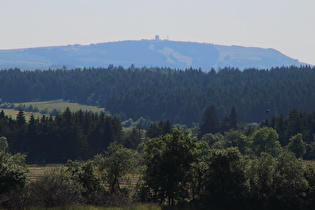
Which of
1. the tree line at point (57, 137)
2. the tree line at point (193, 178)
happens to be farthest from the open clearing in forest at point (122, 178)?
the tree line at point (57, 137)

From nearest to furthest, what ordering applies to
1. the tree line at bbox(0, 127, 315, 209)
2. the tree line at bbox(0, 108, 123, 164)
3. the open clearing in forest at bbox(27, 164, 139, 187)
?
1. the tree line at bbox(0, 127, 315, 209)
2. the open clearing in forest at bbox(27, 164, 139, 187)
3. the tree line at bbox(0, 108, 123, 164)

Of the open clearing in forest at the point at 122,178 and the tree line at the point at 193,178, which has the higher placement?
the tree line at the point at 193,178

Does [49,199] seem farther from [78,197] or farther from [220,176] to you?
[220,176]

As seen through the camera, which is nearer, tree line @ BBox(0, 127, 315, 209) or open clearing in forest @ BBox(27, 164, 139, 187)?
tree line @ BBox(0, 127, 315, 209)

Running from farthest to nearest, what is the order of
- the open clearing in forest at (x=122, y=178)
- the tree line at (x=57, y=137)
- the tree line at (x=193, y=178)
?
the tree line at (x=57, y=137), the open clearing in forest at (x=122, y=178), the tree line at (x=193, y=178)

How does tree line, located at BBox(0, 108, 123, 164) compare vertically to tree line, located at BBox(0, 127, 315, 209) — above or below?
below

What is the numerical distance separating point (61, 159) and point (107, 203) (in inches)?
3556

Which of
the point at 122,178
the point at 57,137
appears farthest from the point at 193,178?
the point at 57,137

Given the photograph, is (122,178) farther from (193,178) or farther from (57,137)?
(57,137)

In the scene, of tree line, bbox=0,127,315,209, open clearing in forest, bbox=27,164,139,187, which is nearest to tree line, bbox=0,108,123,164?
open clearing in forest, bbox=27,164,139,187

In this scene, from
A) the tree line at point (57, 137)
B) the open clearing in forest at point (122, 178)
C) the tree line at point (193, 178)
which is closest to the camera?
the tree line at point (193, 178)

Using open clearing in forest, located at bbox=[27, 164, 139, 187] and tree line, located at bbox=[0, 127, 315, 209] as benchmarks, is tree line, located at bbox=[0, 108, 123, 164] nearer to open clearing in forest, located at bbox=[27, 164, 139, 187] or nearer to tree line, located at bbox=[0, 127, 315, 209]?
open clearing in forest, located at bbox=[27, 164, 139, 187]

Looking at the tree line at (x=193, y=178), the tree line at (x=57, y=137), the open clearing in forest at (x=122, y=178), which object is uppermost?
the tree line at (x=193, y=178)

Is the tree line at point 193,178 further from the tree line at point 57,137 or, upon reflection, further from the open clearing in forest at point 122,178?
the tree line at point 57,137
